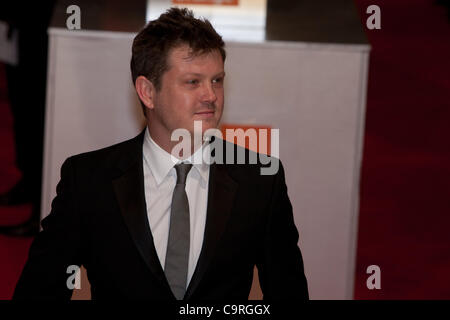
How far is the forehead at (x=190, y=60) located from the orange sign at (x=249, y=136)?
2.80 ft

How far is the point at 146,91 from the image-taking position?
7.51ft

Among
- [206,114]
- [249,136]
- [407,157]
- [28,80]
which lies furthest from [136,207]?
[407,157]

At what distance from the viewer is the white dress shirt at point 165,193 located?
2.21 meters

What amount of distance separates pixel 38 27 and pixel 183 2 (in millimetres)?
971

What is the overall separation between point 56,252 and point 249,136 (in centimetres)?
108

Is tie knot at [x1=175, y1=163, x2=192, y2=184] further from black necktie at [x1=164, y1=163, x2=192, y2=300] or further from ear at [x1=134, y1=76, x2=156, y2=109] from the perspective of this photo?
ear at [x1=134, y1=76, x2=156, y2=109]

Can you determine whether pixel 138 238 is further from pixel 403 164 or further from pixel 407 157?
pixel 407 157

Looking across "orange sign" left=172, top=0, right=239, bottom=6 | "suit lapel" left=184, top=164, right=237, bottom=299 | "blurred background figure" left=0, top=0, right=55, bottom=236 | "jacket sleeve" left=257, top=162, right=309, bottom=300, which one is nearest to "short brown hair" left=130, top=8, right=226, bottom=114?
"suit lapel" left=184, top=164, right=237, bottom=299

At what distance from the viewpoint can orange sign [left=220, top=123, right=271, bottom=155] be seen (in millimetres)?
3021

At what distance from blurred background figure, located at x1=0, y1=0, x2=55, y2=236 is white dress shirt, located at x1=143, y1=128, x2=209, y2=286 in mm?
1848

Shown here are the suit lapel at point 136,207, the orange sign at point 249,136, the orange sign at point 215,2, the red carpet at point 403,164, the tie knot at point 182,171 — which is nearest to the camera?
the suit lapel at point 136,207

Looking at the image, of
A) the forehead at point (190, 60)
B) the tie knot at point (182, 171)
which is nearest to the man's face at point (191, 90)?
the forehead at point (190, 60)

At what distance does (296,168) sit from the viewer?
3.11m

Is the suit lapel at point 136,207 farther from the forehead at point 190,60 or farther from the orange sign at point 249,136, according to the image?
the orange sign at point 249,136
